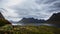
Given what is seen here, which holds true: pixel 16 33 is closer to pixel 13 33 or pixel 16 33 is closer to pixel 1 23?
pixel 13 33

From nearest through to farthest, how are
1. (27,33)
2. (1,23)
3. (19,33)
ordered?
(19,33) < (27,33) < (1,23)

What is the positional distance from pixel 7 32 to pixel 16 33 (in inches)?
119

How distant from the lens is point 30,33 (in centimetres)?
4328

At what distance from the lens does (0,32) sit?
123ft

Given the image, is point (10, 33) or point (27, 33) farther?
point (27, 33)

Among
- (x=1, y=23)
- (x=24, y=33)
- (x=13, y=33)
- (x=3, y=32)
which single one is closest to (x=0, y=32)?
(x=3, y=32)

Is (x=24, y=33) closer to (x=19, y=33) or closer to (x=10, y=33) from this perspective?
(x=19, y=33)

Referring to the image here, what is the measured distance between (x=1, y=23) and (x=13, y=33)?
1203 cm

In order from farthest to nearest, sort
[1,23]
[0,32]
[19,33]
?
[1,23]
[19,33]
[0,32]

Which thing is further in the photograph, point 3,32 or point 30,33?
point 30,33

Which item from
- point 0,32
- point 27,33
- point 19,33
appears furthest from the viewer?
point 27,33

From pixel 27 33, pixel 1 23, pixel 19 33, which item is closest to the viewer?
pixel 19 33

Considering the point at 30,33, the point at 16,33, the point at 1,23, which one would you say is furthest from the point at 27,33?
the point at 1,23

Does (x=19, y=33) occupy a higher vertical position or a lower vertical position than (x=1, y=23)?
lower
